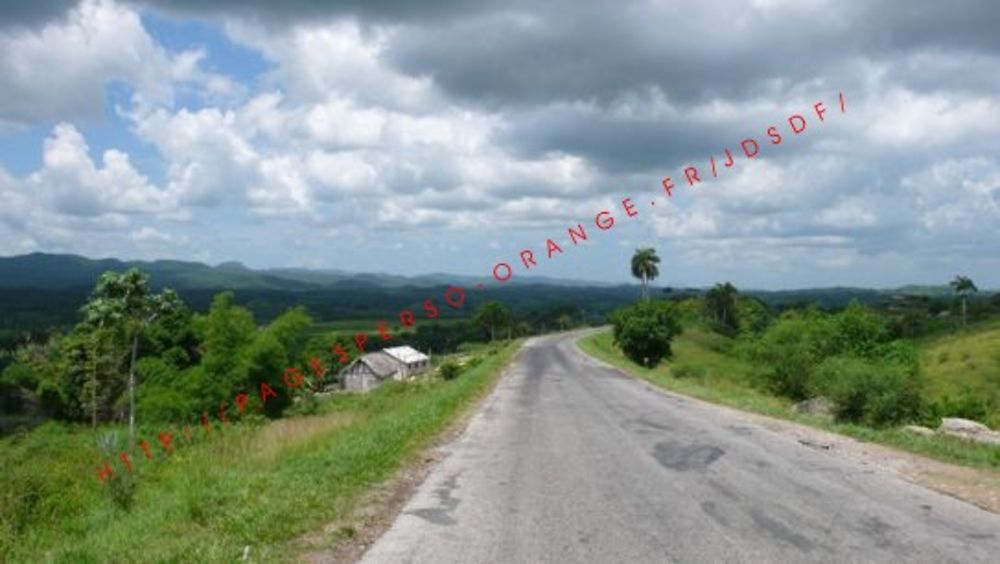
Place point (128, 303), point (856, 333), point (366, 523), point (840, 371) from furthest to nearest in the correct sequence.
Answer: point (856, 333) → point (128, 303) → point (840, 371) → point (366, 523)

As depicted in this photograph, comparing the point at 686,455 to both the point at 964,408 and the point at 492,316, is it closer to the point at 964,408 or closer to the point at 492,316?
the point at 964,408

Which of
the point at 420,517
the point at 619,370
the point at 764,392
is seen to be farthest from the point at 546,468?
the point at 764,392

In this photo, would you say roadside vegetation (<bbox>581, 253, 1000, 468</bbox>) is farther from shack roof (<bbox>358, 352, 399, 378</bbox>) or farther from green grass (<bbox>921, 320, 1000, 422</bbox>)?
shack roof (<bbox>358, 352, 399, 378</bbox>)

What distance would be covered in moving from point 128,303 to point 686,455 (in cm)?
4932

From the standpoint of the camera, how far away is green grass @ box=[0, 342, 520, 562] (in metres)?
8.58

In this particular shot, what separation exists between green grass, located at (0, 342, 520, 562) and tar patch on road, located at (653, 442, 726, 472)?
421 cm

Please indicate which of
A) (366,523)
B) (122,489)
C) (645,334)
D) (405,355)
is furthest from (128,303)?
(405,355)

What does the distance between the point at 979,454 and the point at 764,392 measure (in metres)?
44.2

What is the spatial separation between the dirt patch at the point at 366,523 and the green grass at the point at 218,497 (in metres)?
0.16

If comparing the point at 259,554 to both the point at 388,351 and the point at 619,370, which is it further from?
the point at 388,351

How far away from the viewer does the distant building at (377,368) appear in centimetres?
10419

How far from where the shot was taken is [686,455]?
14.6m

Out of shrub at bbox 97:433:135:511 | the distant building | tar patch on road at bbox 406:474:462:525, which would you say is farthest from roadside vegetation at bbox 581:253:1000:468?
the distant building

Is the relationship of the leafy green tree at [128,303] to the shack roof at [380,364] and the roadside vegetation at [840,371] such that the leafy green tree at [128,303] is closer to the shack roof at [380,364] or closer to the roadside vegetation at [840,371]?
the roadside vegetation at [840,371]
